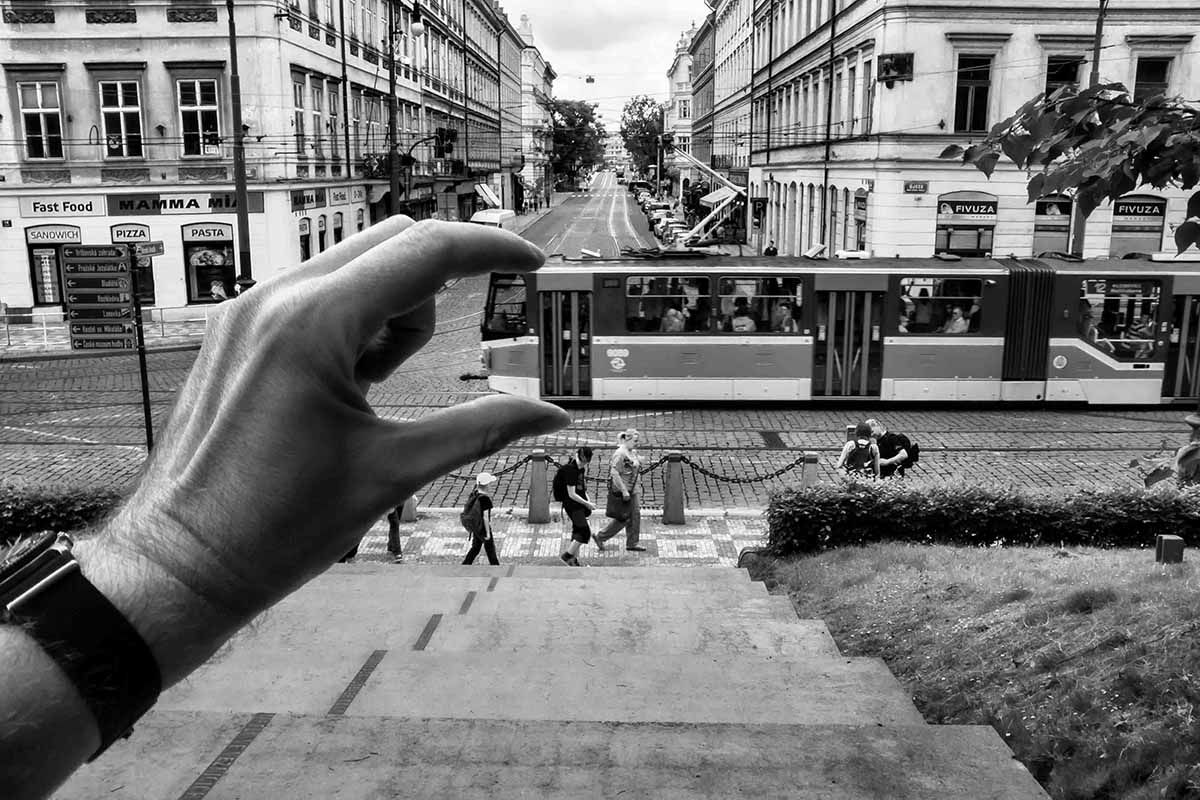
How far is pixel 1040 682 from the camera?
20.5ft

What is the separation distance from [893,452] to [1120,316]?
833 cm

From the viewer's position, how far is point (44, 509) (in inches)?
425

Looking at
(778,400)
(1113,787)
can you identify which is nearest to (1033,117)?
(1113,787)

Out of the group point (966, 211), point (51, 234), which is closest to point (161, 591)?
point (51, 234)

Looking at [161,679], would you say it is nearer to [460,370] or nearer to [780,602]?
[780,602]

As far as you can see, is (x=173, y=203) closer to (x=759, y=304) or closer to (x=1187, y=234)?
(x=759, y=304)

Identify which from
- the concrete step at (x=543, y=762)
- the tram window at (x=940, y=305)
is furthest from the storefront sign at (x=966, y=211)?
the concrete step at (x=543, y=762)

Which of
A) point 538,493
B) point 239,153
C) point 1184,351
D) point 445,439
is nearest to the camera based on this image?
point 445,439

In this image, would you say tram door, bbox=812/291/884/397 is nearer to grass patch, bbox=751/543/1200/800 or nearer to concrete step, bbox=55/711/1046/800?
grass patch, bbox=751/543/1200/800

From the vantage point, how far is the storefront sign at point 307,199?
31016 millimetres

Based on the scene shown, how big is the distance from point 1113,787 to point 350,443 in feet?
15.3

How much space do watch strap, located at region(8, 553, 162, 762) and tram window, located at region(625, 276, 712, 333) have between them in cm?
1751

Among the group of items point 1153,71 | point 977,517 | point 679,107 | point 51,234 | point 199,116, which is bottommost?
point 977,517

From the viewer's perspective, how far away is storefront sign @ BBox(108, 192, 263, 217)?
96.6 ft
